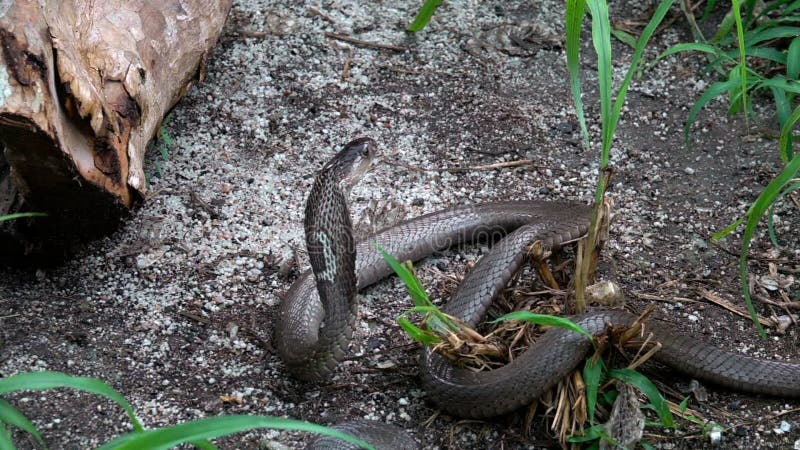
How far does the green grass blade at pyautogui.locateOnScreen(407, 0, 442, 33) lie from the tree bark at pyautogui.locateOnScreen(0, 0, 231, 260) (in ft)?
4.16

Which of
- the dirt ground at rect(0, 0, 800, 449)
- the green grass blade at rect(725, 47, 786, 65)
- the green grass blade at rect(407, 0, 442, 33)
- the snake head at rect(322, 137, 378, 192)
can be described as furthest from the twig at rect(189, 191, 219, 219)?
the green grass blade at rect(725, 47, 786, 65)

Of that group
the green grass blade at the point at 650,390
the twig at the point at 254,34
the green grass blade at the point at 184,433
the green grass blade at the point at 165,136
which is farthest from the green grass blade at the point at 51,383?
the twig at the point at 254,34

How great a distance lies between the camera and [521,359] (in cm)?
331

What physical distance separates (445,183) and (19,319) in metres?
2.09

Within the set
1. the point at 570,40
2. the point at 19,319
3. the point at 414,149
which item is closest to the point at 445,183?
the point at 414,149

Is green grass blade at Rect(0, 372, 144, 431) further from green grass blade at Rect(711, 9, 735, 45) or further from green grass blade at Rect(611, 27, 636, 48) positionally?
green grass blade at Rect(711, 9, 735, 45)

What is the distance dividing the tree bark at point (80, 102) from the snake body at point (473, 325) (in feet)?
2.87

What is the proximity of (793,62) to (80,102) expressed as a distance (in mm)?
3273

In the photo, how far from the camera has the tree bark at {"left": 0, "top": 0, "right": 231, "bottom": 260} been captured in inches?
118

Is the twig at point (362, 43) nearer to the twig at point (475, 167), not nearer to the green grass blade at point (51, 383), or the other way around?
the twig at point (475, 167)

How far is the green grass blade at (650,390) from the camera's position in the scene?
3.14 metres

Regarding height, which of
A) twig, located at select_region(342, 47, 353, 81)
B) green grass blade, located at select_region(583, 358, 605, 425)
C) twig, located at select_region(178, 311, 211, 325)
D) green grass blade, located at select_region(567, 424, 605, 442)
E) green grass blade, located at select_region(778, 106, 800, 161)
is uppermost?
green grass blade, located at select_region(778, 106, 800, 161)

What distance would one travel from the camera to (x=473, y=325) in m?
3.57

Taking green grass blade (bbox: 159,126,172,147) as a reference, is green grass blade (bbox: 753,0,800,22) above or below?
above
